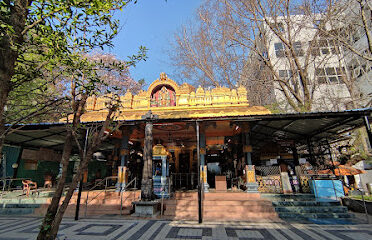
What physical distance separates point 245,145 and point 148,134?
5.27 m

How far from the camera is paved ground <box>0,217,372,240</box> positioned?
5.27m

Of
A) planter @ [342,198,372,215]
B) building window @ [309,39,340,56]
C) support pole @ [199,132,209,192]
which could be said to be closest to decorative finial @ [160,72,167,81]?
support pole @ [199,132,209,192]

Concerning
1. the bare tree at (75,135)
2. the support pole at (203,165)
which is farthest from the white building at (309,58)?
the bare tree at (75,135)

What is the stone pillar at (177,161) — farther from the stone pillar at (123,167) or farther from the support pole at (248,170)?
the support pole at (248,170)

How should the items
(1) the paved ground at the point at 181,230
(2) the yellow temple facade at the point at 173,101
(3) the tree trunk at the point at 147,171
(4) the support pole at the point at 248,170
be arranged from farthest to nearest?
(2) the yellow temple facade at the point at 173,101 < (4) the support pole at the point at 248,170 < (3) the tree trunk at the point at 147,171 < (1) the paved ground at the point at 181,230

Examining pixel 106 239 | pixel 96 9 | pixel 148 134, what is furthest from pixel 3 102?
pixel 148 134

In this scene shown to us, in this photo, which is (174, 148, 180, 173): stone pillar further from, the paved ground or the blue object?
the blue object

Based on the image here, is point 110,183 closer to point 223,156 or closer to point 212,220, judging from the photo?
point 223,156

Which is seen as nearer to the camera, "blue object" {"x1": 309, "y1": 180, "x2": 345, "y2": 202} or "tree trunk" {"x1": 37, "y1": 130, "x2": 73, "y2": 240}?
"tree trunk" {"x1": 37, "y1": 130, "x2": 73, "y2": 240}

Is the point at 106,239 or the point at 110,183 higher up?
the point at 110,183

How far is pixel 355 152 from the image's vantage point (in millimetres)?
12766

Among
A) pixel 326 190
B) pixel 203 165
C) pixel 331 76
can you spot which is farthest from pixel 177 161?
pixel 331 76

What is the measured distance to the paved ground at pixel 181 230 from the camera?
17.3ft

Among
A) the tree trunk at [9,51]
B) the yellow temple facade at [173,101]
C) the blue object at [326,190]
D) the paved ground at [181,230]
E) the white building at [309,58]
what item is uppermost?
the white building at [309,58]
